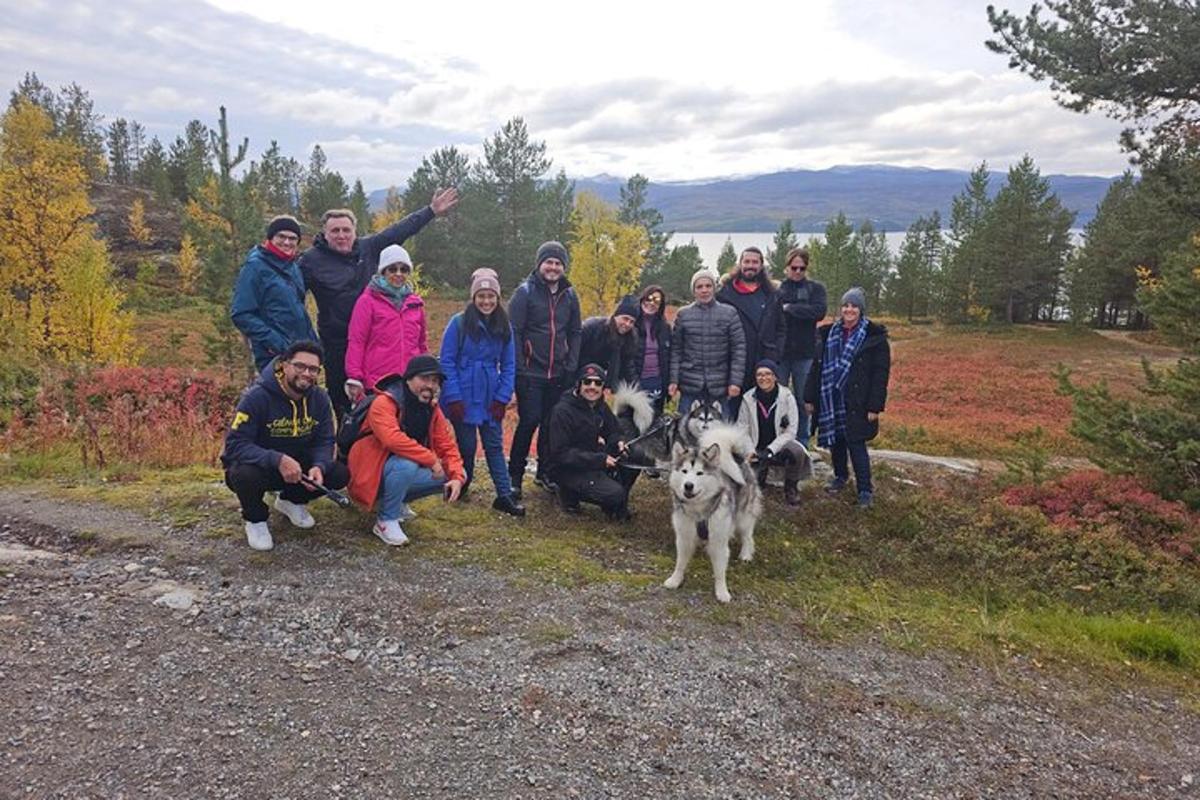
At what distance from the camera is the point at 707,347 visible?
696 centimetres

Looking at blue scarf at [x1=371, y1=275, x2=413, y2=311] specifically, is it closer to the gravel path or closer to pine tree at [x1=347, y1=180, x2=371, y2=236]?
the gravel path

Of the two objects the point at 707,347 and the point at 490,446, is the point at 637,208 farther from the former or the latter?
the point at 490,446

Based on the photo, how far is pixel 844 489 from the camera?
777cm

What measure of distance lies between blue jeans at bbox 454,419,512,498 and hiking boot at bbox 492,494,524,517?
0.09ft

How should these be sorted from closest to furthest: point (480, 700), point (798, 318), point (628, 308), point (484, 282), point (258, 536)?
1. point (480, 700)
2. point (258, 536)
3. point (484, 282)
4. point (628, 308)
5. point (798, 318)

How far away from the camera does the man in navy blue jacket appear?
4.91 metres

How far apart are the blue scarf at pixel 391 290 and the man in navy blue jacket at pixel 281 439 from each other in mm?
825

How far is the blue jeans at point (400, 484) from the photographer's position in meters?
5.39

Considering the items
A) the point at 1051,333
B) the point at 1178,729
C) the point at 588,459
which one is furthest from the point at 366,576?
the point at 1051,333

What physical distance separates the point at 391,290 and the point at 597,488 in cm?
263

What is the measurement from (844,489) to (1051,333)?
35904mm

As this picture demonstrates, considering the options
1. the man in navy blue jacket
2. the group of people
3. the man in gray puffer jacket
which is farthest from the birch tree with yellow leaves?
the man in navy blue jacket

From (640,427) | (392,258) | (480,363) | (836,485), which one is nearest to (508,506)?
(480,363)

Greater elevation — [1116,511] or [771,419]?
[771,419]
